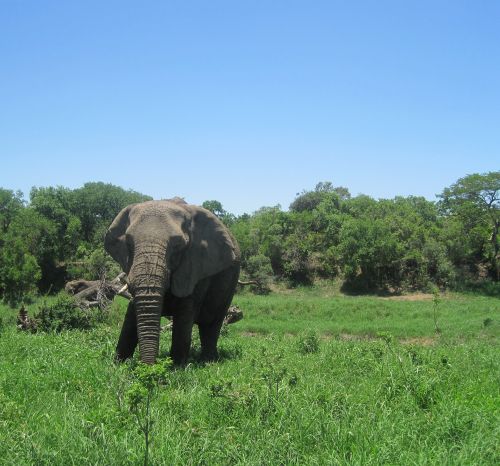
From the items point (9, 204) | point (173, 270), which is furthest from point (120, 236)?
point (9, 204)

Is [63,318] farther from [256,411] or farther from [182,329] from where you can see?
[256,411]

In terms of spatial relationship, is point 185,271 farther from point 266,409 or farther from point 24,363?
point 266,409

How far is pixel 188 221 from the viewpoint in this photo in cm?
905

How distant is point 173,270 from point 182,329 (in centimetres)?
Result: 96

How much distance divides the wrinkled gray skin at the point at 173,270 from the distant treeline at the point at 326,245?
69.7ft

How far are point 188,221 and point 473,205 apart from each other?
30.9 meters

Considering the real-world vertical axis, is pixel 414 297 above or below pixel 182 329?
below

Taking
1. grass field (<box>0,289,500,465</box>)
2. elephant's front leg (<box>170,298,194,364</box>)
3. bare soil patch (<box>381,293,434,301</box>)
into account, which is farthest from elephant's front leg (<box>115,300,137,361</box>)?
bare soil patch (<box>381,293,434,301</box>)

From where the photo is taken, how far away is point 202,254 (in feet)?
29.9

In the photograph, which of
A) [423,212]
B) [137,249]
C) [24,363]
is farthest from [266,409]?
[423,212]

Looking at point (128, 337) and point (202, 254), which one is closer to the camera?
point (128, 337)

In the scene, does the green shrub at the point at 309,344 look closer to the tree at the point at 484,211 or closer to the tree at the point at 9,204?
the tree at the point at 484,211

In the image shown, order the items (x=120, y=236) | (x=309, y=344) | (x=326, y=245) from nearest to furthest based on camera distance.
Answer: (x=120, y=236)
(x=309, y=344)
(x=326, y=245)

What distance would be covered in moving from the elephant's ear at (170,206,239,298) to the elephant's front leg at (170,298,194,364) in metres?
A: 0.32
